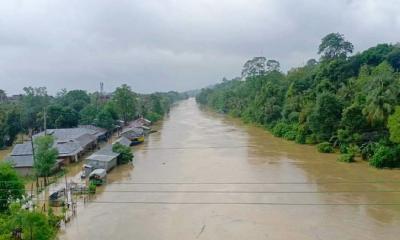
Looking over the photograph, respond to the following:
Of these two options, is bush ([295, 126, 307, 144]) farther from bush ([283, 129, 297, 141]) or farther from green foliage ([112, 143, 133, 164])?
green foliage ([112, 143, 133, 164])

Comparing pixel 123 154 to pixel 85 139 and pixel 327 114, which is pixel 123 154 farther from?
pixel 327 114

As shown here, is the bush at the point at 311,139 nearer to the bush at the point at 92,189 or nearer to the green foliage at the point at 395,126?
the green foliage at the point at 395,126

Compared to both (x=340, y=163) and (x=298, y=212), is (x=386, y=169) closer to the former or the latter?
(x=340, y=163)

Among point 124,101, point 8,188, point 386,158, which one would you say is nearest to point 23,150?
point 8,188

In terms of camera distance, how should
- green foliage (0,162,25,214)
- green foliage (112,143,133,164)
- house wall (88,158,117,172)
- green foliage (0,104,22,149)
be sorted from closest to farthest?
green foliage (0,162,25,214), house wall (88,158,117,172), green foliage (112,143,133,164), green foliage (0,104,22,149)

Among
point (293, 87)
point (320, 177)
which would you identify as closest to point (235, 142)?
point (293, 87)

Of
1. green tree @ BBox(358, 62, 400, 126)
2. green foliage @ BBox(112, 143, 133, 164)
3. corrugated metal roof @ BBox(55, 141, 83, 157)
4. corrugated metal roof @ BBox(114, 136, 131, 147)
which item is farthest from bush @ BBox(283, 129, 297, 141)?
corrugated metal roof @ BBox(55, 141, 83, 157)
